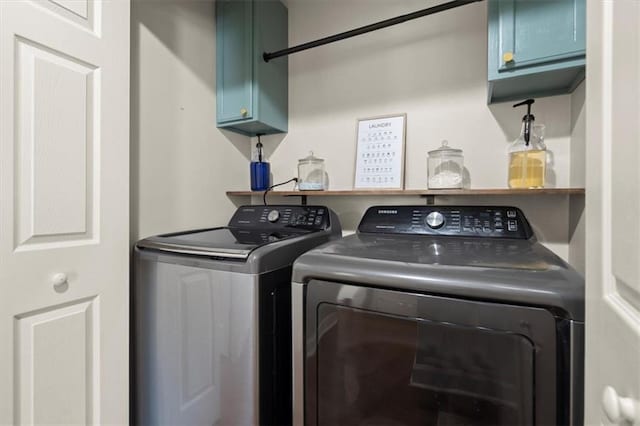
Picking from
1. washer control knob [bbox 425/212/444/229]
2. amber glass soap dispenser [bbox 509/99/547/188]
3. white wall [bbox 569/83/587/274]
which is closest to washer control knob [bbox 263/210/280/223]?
washer control knob [bbox 425/212/444/229]

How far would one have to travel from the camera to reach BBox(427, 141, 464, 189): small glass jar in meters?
1.36

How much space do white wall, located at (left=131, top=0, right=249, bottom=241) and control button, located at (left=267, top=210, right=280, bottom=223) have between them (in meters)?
0.37

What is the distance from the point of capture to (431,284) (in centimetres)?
76

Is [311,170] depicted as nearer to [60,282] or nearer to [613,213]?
[60,282]

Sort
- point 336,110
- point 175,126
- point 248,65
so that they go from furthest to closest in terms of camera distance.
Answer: point 336,110
point 248,65
point 175,126

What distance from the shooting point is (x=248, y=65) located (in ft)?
5.43

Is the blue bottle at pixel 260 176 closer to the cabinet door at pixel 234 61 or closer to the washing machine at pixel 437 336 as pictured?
the cabinet door at pixel 234 61

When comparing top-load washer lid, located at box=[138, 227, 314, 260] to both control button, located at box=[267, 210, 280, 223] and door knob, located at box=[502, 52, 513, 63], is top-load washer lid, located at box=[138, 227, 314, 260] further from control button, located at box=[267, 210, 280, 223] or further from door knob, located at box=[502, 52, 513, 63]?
door knob, located at box=[502, 52, 513, 63]

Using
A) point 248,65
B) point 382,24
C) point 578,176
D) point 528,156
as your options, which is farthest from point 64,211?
point 578,176

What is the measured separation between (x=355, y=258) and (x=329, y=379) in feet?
1.20

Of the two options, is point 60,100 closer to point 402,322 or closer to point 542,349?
point 402,322

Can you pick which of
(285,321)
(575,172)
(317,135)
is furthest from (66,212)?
(575,172)

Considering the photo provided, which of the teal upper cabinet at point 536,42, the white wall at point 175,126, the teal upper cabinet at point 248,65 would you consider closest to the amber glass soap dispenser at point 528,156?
the teal upper cabinet at point 536,42

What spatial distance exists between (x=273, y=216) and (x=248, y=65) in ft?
→ 2.72
